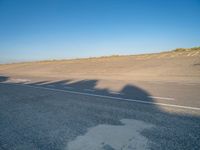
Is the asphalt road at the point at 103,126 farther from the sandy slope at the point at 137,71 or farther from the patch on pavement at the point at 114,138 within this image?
the sandy slope at the point at 137,71

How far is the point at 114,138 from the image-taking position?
368 cm

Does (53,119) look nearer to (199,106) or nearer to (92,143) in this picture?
(92,143)

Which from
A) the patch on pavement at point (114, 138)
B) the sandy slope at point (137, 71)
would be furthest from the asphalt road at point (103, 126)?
the sandy slope at point (137, 71)

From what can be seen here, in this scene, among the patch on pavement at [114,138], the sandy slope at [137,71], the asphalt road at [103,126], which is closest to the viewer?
the patch on pavement at [114,138]

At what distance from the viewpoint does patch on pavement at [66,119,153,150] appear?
10.9 feet

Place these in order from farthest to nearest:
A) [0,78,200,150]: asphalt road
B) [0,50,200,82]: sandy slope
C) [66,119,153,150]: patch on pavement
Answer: [0,50,200,82]: sandy slope, [0,78,200,150]: asphalt road, [66,119,153,150]: patch on pavement

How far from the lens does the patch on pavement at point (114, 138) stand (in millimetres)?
3337

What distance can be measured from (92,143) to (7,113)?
3880 millimetres

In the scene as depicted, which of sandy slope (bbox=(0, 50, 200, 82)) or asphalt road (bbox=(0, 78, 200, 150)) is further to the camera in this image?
sandy slope (bbox=(0, 50, 200, 82))

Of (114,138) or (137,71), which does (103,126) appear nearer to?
(114,138)

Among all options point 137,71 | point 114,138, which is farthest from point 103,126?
point 137,71

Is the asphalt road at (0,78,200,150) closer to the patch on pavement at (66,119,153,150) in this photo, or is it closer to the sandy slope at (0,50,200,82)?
the patch on pavement at (66,119,153,150)

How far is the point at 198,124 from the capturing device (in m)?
4.24

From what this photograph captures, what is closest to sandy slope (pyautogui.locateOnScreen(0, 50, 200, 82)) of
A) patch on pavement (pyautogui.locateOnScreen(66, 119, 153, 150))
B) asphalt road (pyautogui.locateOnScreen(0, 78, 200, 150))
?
asphalt road (pyautogui.locateOnScreen(0, 78, 200, 150))
